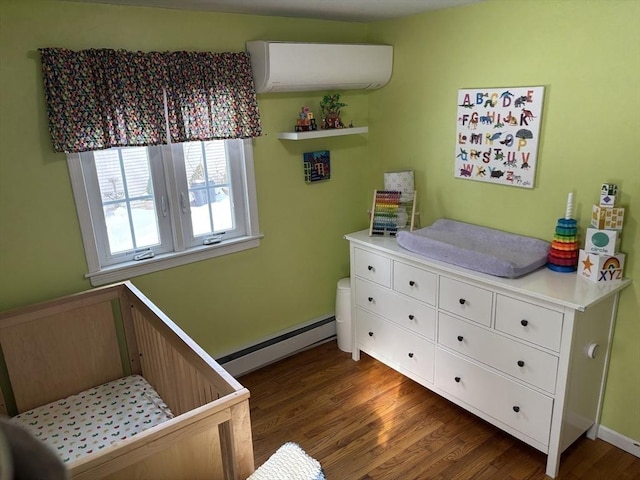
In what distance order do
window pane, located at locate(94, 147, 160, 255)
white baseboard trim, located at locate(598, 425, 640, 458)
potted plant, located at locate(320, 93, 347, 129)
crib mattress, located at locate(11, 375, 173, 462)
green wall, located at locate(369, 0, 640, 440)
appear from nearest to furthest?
1. crib mattress, located at locate(11, 375, 173, 462)
2. green wall, located at locate(369, 0, 640, 440)
3. white baseboard trim, located at locate(598, 425, 640, 458)
4. window pane, located at locate(94, 147, 160, 255)
5. potted plant, located at locate(320, 93, 347, 129)

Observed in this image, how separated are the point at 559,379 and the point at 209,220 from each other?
207 cm

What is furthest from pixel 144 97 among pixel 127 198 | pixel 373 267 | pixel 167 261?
pixel 373 267

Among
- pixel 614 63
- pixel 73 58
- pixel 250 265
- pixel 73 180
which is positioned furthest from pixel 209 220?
pixel 614 63

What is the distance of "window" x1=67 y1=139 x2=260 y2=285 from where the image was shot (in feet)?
8.13

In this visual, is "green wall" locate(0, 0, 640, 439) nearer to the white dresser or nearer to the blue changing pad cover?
the blue changing pad cover

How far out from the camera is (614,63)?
210 cm

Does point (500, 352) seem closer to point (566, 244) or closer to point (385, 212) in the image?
point (566, 244)

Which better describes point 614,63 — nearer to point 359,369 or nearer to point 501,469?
point 501,469

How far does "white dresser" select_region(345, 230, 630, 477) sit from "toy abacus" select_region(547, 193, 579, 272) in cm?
6

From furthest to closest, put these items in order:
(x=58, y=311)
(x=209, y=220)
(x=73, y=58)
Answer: (x=209, y=220), (x=58, y=311), (x=73, y=58)

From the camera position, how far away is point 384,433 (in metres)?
2.61

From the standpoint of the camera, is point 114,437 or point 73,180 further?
point 73,180

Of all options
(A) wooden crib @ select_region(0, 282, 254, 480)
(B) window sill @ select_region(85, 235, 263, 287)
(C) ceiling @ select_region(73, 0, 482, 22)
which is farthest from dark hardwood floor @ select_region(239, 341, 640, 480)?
(C) ceiling @ select_region(73, 0, 482, 22)

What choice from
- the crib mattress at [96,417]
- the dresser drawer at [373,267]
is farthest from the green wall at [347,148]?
the crib mattress at [96,417]
